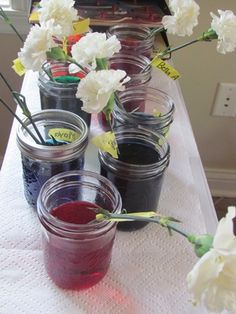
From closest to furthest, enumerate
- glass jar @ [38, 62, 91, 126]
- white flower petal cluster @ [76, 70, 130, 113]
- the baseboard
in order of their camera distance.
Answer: white flower petal cluster @ [76, 70, 130, 113] < glass jar @ [38, 62, 91, 126] < the baseboard

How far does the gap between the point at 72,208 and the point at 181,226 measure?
0.19 m

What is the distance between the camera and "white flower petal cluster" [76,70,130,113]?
1.83 ft

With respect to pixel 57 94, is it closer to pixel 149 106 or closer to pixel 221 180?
pixel 149 106

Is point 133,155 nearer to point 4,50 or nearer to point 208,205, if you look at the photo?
point 208,205

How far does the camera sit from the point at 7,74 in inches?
56.2

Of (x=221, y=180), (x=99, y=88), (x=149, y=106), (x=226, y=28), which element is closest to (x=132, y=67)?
(x=149, y=106)

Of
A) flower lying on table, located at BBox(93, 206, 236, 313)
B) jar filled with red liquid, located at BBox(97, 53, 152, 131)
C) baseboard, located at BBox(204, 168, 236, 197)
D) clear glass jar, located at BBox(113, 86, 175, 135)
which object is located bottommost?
baseboard, located at BBox(204, 168, 236, 197)

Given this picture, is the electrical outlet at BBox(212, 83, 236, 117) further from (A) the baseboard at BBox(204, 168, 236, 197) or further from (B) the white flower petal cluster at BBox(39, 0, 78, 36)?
(B) the white flower petal cluster at BBox(39, 0, 78, 36)

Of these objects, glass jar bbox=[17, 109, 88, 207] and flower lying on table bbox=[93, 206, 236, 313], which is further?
glass jar bbox=[17, 109, 88, 207]

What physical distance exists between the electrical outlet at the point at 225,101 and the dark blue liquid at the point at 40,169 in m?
0.87

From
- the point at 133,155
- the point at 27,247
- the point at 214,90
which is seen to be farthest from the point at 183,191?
the point at 214,90

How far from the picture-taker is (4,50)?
4.51 ft

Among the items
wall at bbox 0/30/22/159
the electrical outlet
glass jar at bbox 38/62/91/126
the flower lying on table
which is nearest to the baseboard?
the electrical outlet

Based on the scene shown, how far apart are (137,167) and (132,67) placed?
0.32m
